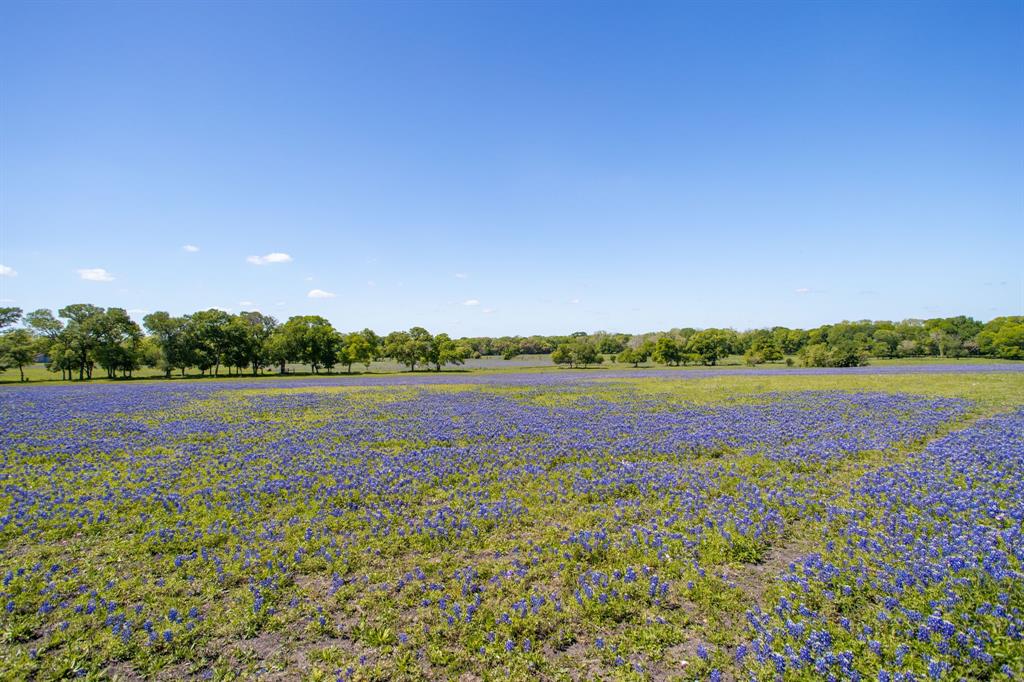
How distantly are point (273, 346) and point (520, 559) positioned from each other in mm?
84410

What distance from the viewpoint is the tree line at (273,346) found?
67500 mm

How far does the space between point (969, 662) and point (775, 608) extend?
70.4 inches

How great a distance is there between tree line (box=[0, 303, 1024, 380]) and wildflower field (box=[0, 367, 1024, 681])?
6915 centimetres

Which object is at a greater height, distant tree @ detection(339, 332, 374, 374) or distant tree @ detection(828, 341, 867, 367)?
distant tree @ detection(339, 332, 374, 374)

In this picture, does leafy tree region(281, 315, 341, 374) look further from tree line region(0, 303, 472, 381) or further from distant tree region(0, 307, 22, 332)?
distant tree region(0, 307, 22, 332)

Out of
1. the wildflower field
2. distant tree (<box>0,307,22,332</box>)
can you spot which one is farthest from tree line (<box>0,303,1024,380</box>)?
the wildflower field

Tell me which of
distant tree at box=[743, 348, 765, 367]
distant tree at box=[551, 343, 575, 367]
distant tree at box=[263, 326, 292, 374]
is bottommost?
distant tree at box=[743, 348, 765, 367]

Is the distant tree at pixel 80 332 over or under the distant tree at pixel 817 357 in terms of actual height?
over

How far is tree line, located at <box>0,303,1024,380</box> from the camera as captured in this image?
67500 millimetres

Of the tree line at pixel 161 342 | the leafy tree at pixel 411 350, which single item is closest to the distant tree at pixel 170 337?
the tree line at pixel 161 342

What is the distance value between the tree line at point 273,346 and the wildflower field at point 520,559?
69145mm

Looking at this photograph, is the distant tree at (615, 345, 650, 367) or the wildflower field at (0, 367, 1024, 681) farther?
the distant tree at (615, 345, 650, 367)

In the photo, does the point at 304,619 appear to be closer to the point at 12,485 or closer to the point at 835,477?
the point at 12,485

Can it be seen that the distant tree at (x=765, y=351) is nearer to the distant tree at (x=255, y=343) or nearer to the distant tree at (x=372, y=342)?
the distant tree at (x=372, y=342)
